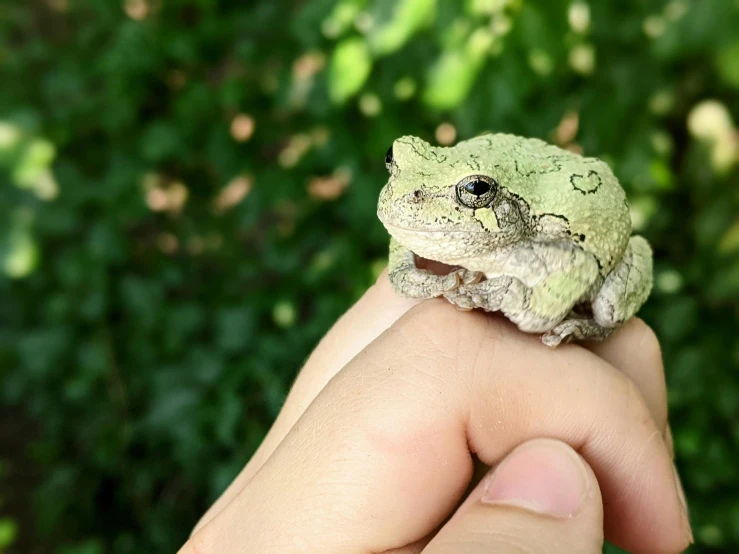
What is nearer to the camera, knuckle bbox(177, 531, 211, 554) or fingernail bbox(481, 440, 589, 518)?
fingernail bbox(481, 440, 589, 518)

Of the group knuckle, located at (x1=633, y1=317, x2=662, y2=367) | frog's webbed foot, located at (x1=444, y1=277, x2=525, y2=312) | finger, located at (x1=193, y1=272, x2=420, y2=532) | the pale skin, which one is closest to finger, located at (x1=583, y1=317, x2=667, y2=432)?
knuckle, located at (x1=633, y1=317, x2=662, y2=367)

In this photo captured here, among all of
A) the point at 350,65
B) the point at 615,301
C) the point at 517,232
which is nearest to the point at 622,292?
the point at 615,301

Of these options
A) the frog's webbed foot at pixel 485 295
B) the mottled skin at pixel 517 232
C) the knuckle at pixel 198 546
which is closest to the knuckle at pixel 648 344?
the mottled skin at pixel 517 232

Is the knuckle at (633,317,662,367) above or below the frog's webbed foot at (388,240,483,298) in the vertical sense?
below

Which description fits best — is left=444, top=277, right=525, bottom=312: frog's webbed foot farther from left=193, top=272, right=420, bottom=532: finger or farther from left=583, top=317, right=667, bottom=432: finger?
left=583, top=317, right=667, bottom=432: finger

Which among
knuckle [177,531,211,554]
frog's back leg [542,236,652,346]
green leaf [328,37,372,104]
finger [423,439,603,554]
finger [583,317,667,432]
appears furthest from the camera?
green leaf [328,37,372,104]

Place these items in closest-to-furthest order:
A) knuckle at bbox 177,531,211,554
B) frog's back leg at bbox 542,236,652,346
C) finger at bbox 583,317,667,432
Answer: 1. knuckle at bbox 177,531,211,554
2. frog's back leg at bbox 542,236,652,346
3. finger at bbox 583,317,667,432
